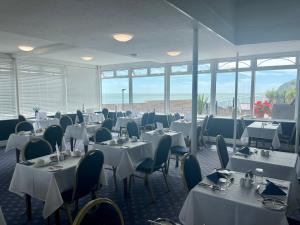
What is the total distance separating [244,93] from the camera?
8336mm

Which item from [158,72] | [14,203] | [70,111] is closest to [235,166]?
[14,203]

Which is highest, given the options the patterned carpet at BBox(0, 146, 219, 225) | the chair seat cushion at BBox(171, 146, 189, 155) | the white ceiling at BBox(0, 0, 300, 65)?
the white ceiling at BBox(0, 0, 300, 65)

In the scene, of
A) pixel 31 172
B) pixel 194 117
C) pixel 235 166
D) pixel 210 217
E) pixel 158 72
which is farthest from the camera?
pixel 158 72

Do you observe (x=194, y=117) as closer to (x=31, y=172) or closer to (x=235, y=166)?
(x=235, y=166)

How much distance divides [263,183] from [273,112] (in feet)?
19.3

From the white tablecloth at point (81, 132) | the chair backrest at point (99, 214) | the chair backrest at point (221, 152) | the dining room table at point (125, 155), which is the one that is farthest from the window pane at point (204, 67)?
the chair backrest at point (99, 214)

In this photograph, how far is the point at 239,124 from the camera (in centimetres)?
742

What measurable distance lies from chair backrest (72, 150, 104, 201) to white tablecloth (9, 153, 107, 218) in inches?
8.7

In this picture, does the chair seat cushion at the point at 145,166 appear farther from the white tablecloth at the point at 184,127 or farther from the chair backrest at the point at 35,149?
the white tablecloth at the point at 184,127

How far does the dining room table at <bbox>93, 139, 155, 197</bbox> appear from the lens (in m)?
3.84

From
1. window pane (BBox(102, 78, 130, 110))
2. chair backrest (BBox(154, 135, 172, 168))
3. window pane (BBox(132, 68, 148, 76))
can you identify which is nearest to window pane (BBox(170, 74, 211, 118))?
window pane (BBox(132, 68, 148, 76))

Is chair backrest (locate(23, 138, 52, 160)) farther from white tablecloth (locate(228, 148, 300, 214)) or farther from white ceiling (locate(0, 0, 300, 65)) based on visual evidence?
white tablecloth (locate(228, 148, 300, 214))

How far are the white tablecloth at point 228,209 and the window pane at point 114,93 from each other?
9.07 metres

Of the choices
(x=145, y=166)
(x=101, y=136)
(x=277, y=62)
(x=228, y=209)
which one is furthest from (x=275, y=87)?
(x=228, y=209)
